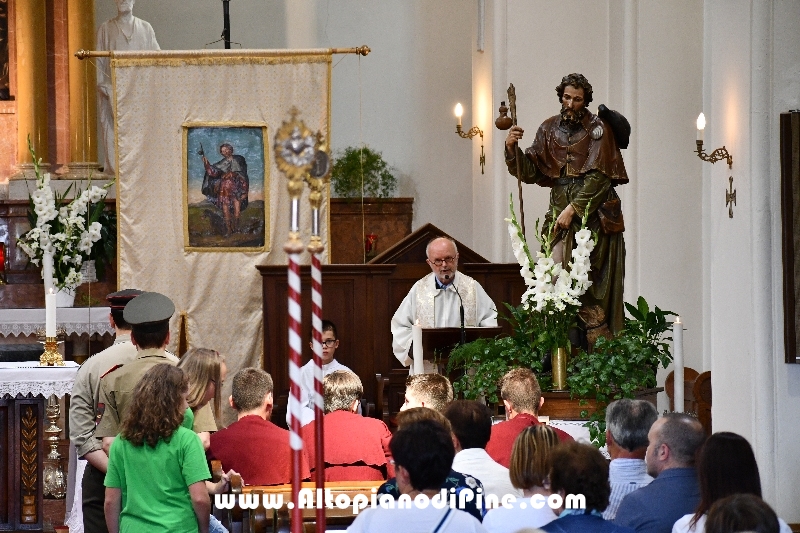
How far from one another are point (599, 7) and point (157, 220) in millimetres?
4511

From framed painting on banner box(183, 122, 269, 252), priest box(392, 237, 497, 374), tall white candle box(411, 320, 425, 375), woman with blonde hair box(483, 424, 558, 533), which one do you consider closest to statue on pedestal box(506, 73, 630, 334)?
priest box(392, 237, 497, 374)

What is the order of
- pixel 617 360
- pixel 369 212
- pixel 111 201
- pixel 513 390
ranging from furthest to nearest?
1. pixel 369 212
2. pixel 111 201
3. pixel 617 360
4. pixel 513 390

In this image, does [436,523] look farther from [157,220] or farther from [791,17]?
[157,220]

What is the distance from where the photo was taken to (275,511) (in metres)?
4.60

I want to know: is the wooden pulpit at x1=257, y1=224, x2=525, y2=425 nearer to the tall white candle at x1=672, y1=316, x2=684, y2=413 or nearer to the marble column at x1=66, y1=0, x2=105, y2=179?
the tall white candle at x1=672, y1=316, x2=684, y2=413

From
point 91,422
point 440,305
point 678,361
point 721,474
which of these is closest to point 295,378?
point 721,474

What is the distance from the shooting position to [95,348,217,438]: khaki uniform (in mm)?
5562

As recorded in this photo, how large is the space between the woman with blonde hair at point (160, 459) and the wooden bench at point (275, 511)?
0.58 feet

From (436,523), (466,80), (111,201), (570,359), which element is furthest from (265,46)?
(436,523)

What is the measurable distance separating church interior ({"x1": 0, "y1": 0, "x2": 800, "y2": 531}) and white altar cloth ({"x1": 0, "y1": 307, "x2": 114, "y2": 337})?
7 centimetres

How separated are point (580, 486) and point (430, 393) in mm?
1916

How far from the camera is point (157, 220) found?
10.9 m

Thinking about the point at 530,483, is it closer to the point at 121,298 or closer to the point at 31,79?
the point at 121,298

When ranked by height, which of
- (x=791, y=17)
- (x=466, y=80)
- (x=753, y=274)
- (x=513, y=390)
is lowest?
(x=513, y=390)
